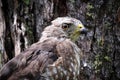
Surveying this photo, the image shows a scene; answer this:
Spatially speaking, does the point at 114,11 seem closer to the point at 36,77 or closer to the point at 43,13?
the point at 43,13

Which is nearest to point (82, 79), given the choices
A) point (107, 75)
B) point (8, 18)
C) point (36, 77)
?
point (107, 75)

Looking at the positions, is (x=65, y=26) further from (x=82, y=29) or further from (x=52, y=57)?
(x=52, y=57)

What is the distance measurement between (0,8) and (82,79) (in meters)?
1.16

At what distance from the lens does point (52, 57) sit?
553 cm

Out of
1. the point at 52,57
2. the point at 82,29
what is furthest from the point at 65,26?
the point at 52,57

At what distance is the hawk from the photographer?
5406 mm

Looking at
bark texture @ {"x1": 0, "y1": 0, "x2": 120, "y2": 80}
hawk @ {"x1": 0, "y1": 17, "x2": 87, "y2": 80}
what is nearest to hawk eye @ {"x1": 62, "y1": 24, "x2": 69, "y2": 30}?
hawk @ {"x1": 0, "y1": 17, "x2": 87, "y2": 80}

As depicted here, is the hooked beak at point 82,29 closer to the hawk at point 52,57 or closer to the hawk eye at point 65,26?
the hawk at point 52,57

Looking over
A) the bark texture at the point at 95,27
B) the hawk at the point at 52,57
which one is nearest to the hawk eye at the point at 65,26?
the hawk at the point at 52,57

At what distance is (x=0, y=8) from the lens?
6.27 metres

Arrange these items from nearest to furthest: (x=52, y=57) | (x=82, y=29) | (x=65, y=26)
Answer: (x=52, y=57) → (x=82, y=29) → (x=65, y=26)

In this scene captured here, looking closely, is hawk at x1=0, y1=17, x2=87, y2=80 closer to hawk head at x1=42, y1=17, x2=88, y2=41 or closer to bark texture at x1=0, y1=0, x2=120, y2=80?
hawk head at x1=42, y1=17, x2=88, y2=41

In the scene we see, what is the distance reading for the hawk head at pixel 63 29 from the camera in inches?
229

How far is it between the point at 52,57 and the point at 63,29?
0.48m
